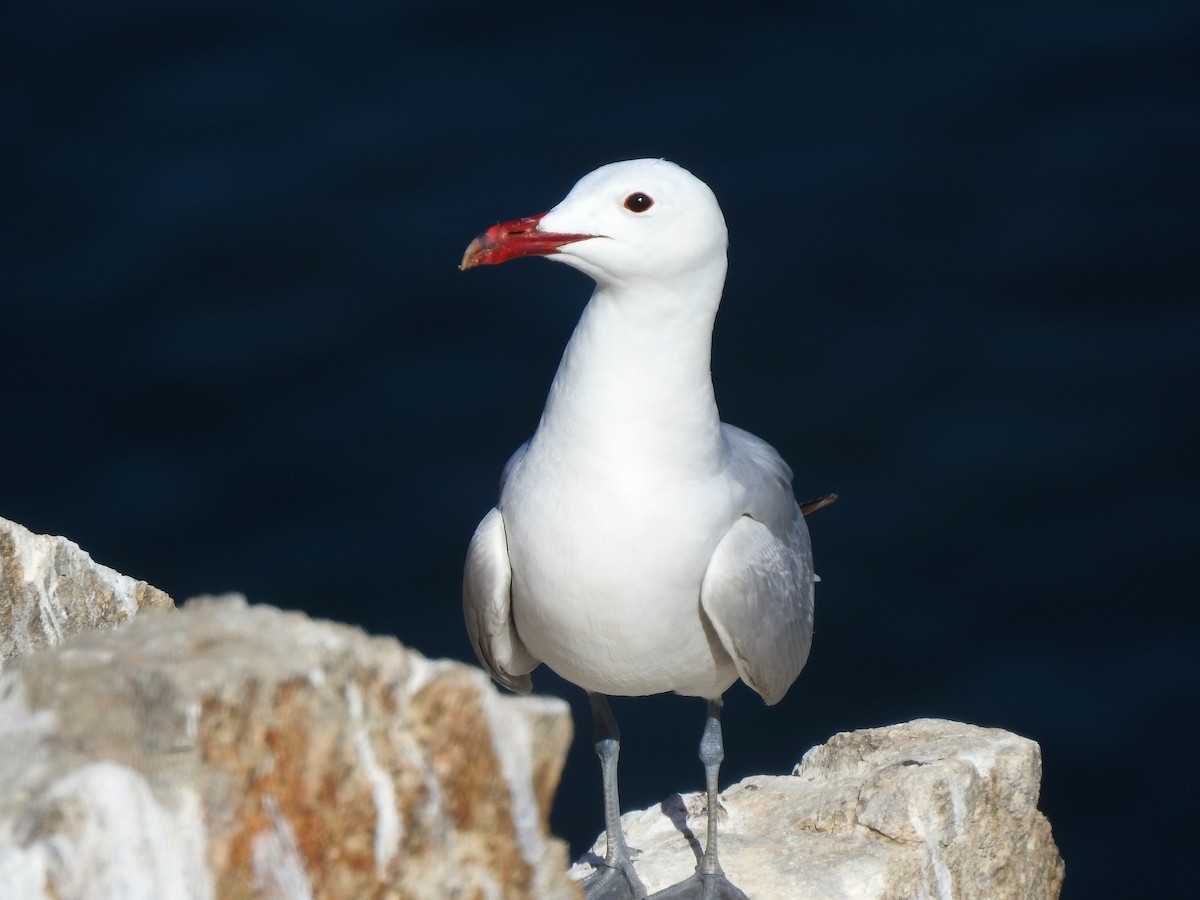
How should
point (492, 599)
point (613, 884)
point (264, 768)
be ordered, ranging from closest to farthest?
1. point (264, 768)
2. point (492, 599)
3. point (613, 884)

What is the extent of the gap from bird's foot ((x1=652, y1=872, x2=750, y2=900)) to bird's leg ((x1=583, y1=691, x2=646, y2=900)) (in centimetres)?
8

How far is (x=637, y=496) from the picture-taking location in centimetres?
573

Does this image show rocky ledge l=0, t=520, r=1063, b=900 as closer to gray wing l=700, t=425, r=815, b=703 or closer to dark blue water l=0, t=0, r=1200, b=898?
gray wing l=700, t=425, r=815, b=703

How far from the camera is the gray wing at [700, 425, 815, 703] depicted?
5957mm

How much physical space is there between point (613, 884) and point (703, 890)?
0.36 meters

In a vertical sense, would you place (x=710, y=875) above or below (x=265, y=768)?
below

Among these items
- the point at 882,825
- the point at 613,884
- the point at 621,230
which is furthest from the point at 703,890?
the point at 621,230

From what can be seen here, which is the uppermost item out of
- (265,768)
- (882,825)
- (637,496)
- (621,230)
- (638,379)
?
(621,230)

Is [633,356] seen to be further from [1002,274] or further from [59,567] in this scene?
[1002,274]

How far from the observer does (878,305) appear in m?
11.4

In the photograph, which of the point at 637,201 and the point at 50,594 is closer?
the point at 637,201

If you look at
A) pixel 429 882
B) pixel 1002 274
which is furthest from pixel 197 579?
pixel 429 882

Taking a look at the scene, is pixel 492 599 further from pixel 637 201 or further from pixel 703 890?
pixel 637 201

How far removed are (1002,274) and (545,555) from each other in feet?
20.9
